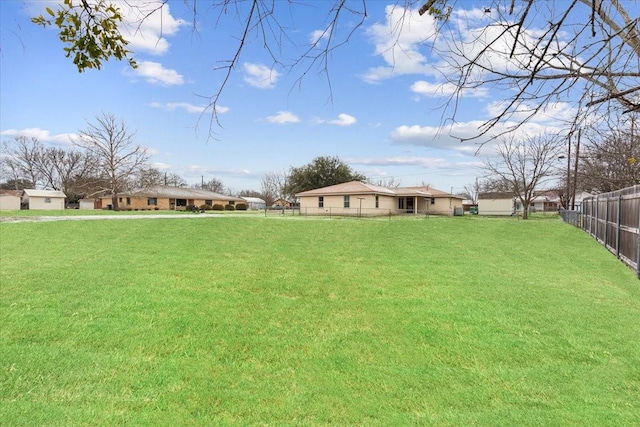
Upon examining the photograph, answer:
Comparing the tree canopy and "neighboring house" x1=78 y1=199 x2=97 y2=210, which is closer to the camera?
the tree canopy

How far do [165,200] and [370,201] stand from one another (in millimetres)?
30401

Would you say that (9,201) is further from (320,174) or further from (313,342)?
(313,342)

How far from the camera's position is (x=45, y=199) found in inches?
1855

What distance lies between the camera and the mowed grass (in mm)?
3336

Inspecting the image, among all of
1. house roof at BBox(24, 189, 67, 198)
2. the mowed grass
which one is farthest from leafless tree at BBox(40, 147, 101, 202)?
the mowed grass

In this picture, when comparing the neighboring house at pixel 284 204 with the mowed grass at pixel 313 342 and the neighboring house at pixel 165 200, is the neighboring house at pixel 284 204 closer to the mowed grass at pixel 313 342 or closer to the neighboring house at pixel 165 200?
the neighboring house at pixel 165 200

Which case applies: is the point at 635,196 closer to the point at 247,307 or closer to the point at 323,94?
A: the point at 247,307

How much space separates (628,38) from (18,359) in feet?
19.5

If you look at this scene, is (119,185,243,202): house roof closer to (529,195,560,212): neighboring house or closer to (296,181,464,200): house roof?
(296,181,464,200): house roof

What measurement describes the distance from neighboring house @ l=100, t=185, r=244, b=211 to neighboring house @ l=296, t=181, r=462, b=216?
19446mm

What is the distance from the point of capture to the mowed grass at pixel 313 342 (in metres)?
3.34

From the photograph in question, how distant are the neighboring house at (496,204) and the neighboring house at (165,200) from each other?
35.5 meters

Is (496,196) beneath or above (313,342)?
above

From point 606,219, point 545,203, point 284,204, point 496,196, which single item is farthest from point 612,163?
point 545,203
